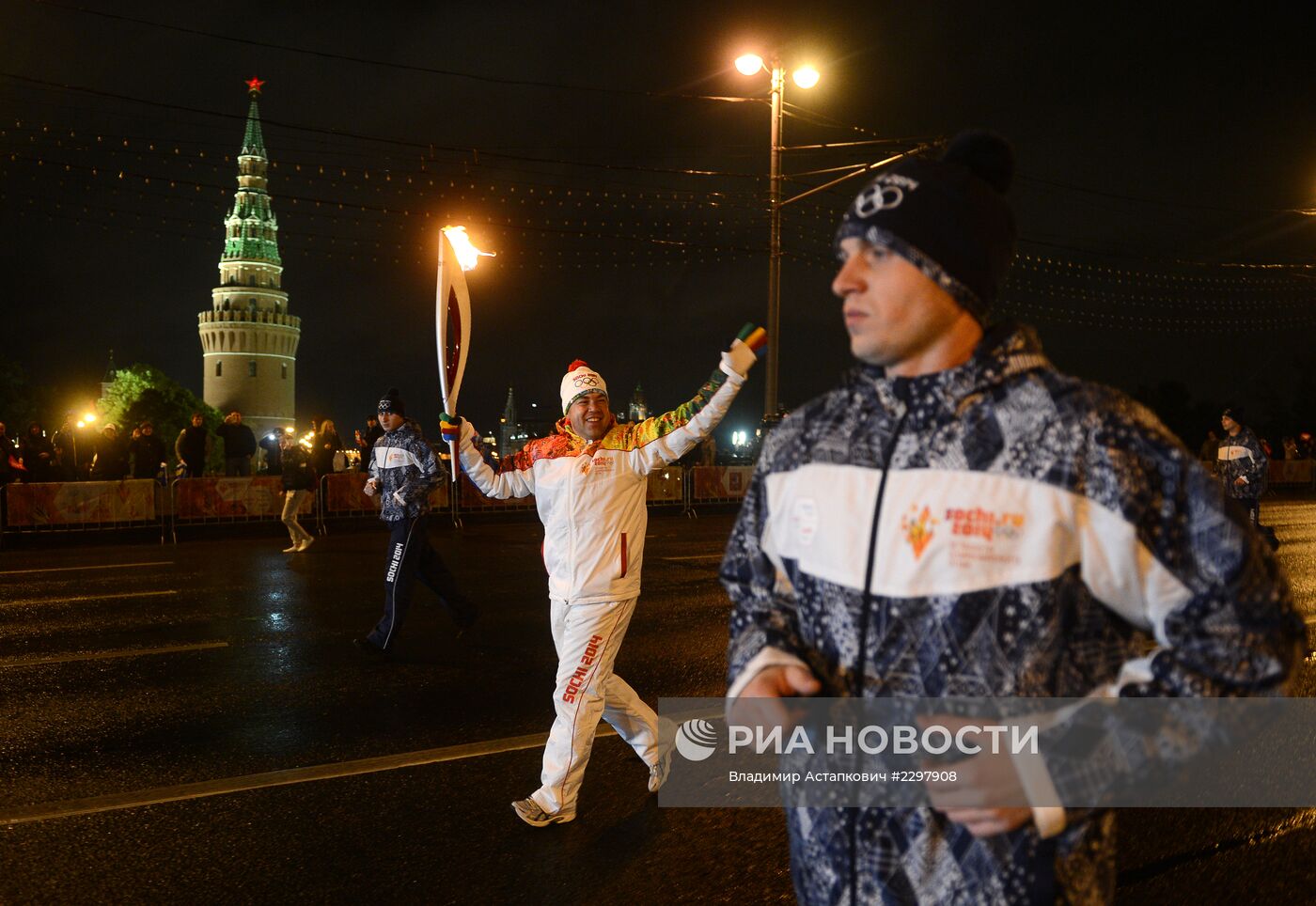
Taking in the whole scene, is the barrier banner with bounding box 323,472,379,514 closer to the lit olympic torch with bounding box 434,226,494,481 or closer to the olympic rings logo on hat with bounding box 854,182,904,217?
the lit olympic torch with bounding box 434,226,494,481

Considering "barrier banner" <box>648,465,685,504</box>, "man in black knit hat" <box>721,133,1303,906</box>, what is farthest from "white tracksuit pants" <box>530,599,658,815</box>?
"barrier banner" <box>648,465,685,504</box>

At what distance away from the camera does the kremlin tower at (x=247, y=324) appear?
316 feet

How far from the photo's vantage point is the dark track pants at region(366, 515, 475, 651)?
7328 mm

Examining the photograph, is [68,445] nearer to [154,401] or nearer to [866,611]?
[866,611]

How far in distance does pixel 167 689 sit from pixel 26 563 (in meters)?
8.14

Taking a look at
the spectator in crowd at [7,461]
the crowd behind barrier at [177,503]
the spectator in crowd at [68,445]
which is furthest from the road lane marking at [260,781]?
the spectator in crowd at [68,445]

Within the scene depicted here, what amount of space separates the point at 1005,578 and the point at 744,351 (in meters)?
2.74

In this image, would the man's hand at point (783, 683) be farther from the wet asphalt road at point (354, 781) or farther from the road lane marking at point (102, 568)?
the road lane marking at point (102, 568)

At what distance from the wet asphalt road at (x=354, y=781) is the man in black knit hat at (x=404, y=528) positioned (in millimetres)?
257

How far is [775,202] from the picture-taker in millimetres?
18438

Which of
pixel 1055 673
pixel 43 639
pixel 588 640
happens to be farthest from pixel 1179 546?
pixel 43 639

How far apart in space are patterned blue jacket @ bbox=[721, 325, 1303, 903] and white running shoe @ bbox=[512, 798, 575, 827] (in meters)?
2.43

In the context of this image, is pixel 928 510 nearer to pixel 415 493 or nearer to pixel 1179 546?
pixel 1179 546

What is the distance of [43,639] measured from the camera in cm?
804
